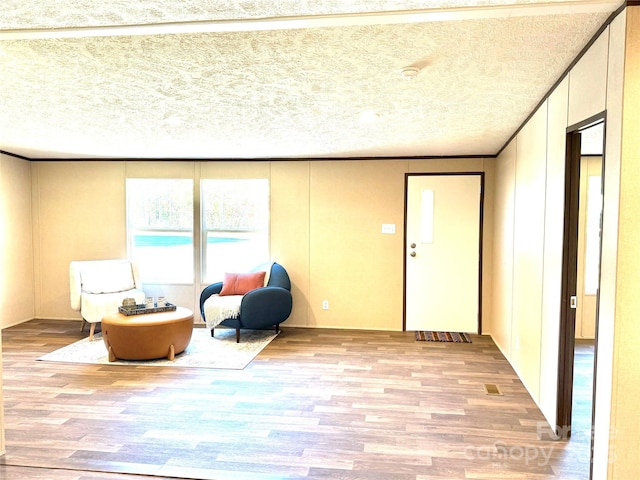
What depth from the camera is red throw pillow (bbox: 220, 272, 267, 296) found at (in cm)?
542

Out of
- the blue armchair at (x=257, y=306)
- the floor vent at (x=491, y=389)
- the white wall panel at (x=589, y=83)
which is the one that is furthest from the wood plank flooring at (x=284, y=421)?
the white wall panel at (x=589, y=83)

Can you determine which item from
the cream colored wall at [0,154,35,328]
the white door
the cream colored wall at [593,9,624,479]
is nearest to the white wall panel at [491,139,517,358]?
the white door

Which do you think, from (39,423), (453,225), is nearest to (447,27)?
(39,423)

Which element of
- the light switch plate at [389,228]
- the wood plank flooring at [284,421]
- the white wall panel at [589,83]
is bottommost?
the wood plank flooring at [284,421]

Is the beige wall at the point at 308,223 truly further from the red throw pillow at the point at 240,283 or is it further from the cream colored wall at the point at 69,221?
the red throw pillow at the point at 240,283

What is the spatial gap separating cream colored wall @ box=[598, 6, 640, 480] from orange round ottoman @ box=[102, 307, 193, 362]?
11.9 feet

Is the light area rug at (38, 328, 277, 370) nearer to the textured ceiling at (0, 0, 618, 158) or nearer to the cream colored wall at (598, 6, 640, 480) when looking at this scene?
the textured ceiling at (0, 0, 618, 158)

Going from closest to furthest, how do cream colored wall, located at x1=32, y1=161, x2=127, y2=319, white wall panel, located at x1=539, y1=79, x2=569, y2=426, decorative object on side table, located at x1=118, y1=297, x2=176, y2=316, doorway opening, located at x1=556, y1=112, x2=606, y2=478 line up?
1. doorway opening, located at x1=556, y1=112, x2=606, y2=478
2. white wall panel, located at x1=539, y1=79, x2=569, y2=426
3. decorative object on side table, located at x1=118, y1=297, x2=176, y2=316
4. cream colored wall, located at x1=32, y1=161, x2=127, y2=319

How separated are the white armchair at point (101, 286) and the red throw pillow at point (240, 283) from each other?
993mm

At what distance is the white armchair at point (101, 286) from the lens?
520 centimetres

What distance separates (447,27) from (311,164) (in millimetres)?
3869

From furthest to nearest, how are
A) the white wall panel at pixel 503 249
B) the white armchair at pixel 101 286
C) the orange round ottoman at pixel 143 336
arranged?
the white armchair at pixel 101 286 < the white wall panel at pixel 503 249 < the orange round ottoman at pixel 143 336

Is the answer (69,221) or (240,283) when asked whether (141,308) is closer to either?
(240,283)

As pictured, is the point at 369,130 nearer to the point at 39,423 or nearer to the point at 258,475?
the point at 258,475
